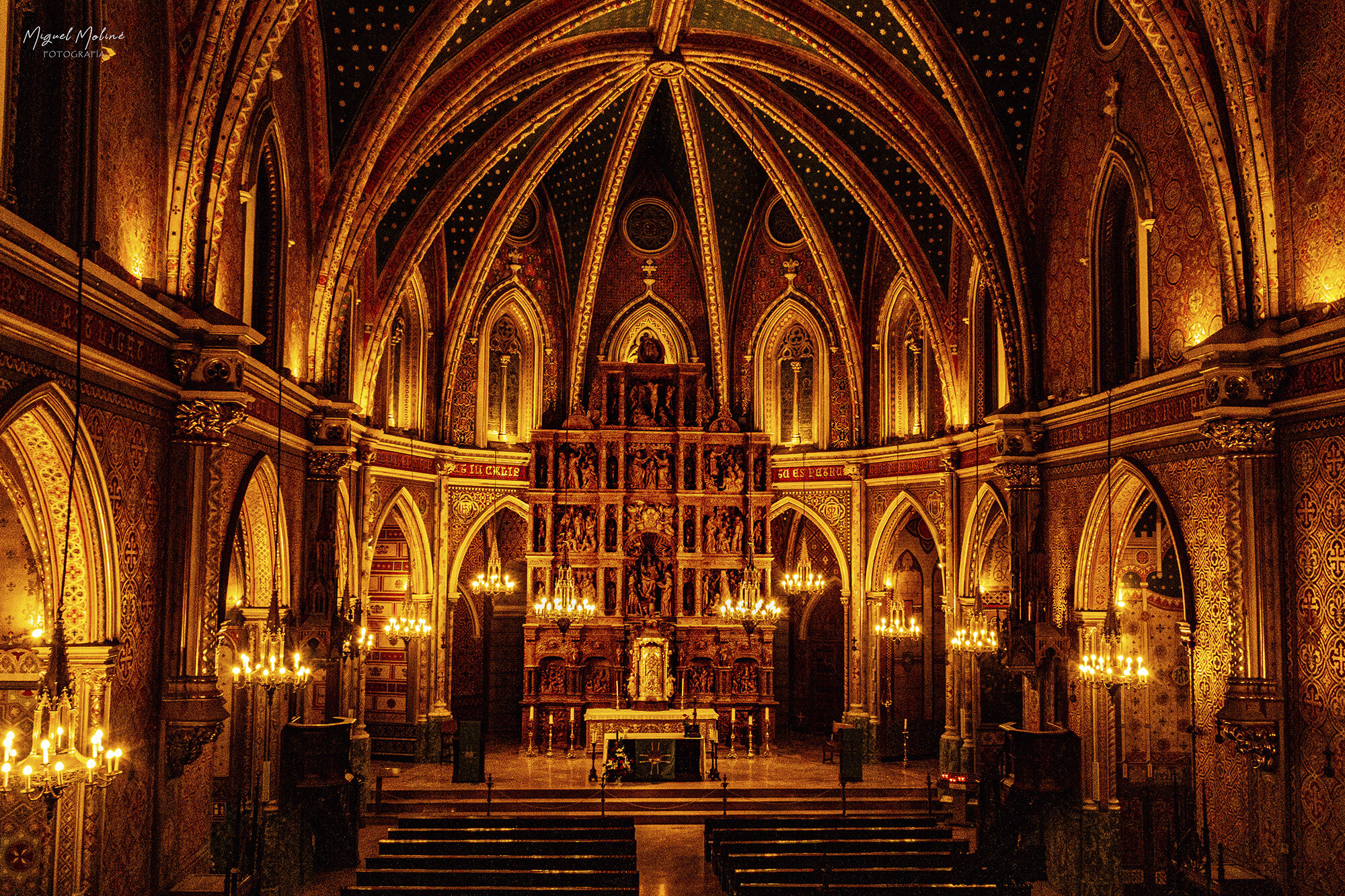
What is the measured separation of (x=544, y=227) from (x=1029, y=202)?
14880 mm

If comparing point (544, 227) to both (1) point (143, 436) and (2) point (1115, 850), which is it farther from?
(2) point (1115, 850)

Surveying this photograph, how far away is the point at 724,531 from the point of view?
104 ft

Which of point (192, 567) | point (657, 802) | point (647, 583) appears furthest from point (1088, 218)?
point (192, 567)

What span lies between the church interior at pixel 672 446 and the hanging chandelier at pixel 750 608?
160 mm

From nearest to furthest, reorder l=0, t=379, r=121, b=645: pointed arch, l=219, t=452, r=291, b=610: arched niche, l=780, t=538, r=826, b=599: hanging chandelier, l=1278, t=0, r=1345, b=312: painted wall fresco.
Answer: l=0, t=379, r=121, b=645: pointed arch → l=1278, t=0, r=1345, b=312: painted wall fresco → l=219, t=452, r=291, b=610: arched niche → l=780, t=538, r=826, b=599: hanging chandelier

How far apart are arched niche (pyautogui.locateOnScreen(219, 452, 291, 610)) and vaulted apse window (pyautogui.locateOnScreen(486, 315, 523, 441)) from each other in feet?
39.5

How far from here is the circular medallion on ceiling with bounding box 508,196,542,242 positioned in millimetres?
33125

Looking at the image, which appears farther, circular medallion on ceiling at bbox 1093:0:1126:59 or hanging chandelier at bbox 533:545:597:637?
hanging chandelier at bbox 533:545:597:637

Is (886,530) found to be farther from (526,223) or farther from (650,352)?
(526,223)

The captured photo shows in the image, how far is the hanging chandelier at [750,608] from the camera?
1185 inches

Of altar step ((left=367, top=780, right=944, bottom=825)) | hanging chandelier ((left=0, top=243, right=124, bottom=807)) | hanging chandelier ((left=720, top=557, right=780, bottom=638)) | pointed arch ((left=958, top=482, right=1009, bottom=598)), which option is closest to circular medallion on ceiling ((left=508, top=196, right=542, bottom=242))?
hanging chandelier ((left=720, top=557, right=780, bottom=638))

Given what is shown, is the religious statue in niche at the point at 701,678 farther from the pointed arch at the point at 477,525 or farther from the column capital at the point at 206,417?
the column capital at the point at 206,417

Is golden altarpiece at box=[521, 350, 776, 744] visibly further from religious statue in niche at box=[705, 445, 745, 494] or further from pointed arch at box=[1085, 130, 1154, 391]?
pointed arch at box=[1085, 130, 1154, 391]

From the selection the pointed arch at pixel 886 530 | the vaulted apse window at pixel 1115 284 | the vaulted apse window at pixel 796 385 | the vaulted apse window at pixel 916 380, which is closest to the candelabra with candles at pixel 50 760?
the vaulted apse window at pixel 1115 284
